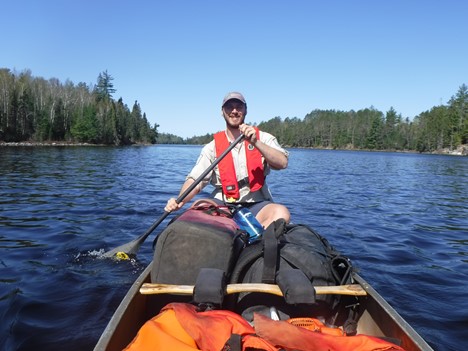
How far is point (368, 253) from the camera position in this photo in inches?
251

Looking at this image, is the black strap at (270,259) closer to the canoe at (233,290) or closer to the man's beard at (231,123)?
the canoe at (233,290)

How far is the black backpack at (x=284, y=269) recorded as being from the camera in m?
2.78

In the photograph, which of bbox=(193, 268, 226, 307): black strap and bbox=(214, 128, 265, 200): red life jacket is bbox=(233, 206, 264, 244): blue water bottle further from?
bbox=(193, 268, 226, 307): black strap

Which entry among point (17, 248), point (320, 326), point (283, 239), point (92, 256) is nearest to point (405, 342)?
point (320, 326)

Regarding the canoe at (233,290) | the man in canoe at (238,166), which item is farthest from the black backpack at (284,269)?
the man in canoe at (238,166)

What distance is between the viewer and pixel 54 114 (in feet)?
210

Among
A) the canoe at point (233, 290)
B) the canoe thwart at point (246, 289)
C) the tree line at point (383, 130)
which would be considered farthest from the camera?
the tree line at point (383, 130)

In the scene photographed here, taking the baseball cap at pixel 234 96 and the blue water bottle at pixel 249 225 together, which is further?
the baseball cap at pixel 234 96

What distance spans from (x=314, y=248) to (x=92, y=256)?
13.2 ft

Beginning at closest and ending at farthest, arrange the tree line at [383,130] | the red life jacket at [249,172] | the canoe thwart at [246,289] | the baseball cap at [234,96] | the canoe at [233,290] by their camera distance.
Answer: the canoe at [233,290] → the canoe thwart at [246,289] → the baseball cap at [234,96] → the red life jacket at [249,172] → the tree line at [383,130]

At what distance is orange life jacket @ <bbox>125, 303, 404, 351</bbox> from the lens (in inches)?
80.3

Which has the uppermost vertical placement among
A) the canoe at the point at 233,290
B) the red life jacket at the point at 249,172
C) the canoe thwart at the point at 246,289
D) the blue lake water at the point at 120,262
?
the red life jacket at the point at 249,172

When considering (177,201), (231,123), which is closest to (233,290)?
(177,201)

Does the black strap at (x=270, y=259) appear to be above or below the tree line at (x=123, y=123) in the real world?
below
